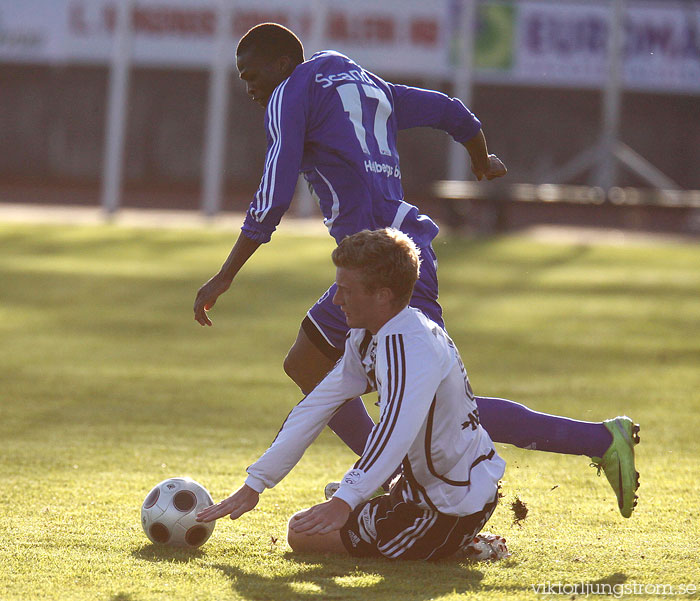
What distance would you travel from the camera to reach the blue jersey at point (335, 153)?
14.6 feet

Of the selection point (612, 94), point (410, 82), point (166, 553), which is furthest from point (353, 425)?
point (410, 82)

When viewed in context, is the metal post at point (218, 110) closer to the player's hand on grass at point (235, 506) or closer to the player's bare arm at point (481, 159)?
the player's bare arm at point (481, 159)

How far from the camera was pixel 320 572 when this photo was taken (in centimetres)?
408

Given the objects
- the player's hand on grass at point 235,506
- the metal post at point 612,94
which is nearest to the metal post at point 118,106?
the metal post at point 612,94

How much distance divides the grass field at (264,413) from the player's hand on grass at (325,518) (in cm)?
26

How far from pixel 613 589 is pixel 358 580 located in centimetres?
81

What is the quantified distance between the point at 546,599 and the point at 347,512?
2.22 feet

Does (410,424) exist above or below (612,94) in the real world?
above

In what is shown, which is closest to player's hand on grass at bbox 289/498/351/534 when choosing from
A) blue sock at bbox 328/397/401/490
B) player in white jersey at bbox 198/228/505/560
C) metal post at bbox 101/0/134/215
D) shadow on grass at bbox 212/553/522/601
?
player in white jersey at bbox 198/228/505/560

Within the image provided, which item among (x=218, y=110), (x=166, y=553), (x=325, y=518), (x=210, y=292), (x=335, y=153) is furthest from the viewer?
(x=218, y=110)

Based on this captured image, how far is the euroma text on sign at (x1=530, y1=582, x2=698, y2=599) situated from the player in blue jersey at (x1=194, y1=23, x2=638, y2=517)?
0.51 meters

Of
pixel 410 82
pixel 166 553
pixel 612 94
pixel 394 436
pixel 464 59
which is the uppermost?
pixel 394 436

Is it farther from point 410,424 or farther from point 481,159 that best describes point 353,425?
point 481,159

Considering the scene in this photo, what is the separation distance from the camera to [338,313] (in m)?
4.66
